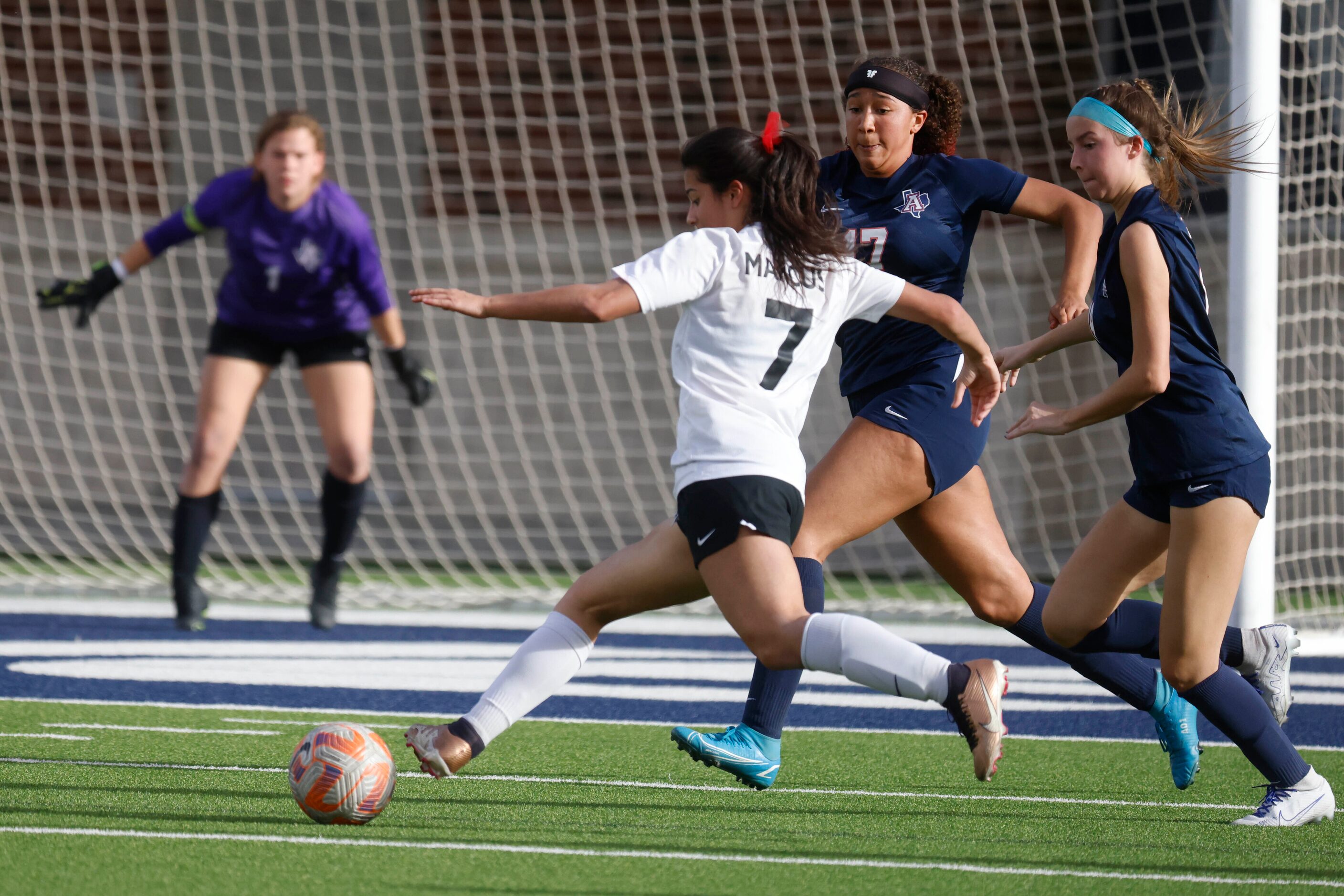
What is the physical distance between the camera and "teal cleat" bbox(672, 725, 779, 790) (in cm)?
357

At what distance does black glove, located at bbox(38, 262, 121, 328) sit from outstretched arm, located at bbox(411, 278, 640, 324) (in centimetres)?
398

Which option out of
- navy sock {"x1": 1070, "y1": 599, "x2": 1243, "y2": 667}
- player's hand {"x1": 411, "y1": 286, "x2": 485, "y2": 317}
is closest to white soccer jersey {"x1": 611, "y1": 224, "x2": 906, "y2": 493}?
player's hand {"x1": 411, "y1": 286, "x2": 485, "y2": 317}

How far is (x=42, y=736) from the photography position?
4.38m

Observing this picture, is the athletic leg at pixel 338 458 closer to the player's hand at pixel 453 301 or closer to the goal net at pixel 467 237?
the goal net at pixel 467 237

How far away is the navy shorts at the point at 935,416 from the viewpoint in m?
3.84

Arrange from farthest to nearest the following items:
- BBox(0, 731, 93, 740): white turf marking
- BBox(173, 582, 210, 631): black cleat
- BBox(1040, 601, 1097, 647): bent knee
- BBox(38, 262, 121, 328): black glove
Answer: BBox(173, 582, 210, 631): black cleat < BBox(38, 262, 121, 328): black glove < BBox(0, 731, 93, 740): white turf marking < BBox(1040, 601, 1097, 647): bent knee

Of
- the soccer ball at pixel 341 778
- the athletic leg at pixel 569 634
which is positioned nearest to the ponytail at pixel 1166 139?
the athletic leg at pixel 569 634

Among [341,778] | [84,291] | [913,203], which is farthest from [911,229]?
[84,291]

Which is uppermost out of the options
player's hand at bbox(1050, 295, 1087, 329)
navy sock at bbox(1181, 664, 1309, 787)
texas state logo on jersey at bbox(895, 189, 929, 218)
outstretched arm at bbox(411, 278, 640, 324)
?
texas state logo on jersey at bbox(895, 189, 929, 218)

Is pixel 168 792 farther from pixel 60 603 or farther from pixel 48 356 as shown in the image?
pixel 48 356

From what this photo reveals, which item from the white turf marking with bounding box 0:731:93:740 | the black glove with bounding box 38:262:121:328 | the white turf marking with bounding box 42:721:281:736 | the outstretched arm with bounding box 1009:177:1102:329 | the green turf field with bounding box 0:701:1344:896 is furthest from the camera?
the black glove with bounding box 38:262:121:328

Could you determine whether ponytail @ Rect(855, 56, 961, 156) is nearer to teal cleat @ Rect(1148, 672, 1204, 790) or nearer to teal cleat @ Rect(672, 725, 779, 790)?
teal cleat @ Rect(1148, 672, 1204, 790)

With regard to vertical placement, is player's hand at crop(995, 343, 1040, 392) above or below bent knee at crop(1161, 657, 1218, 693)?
above

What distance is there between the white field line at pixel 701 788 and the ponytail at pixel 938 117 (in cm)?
166
